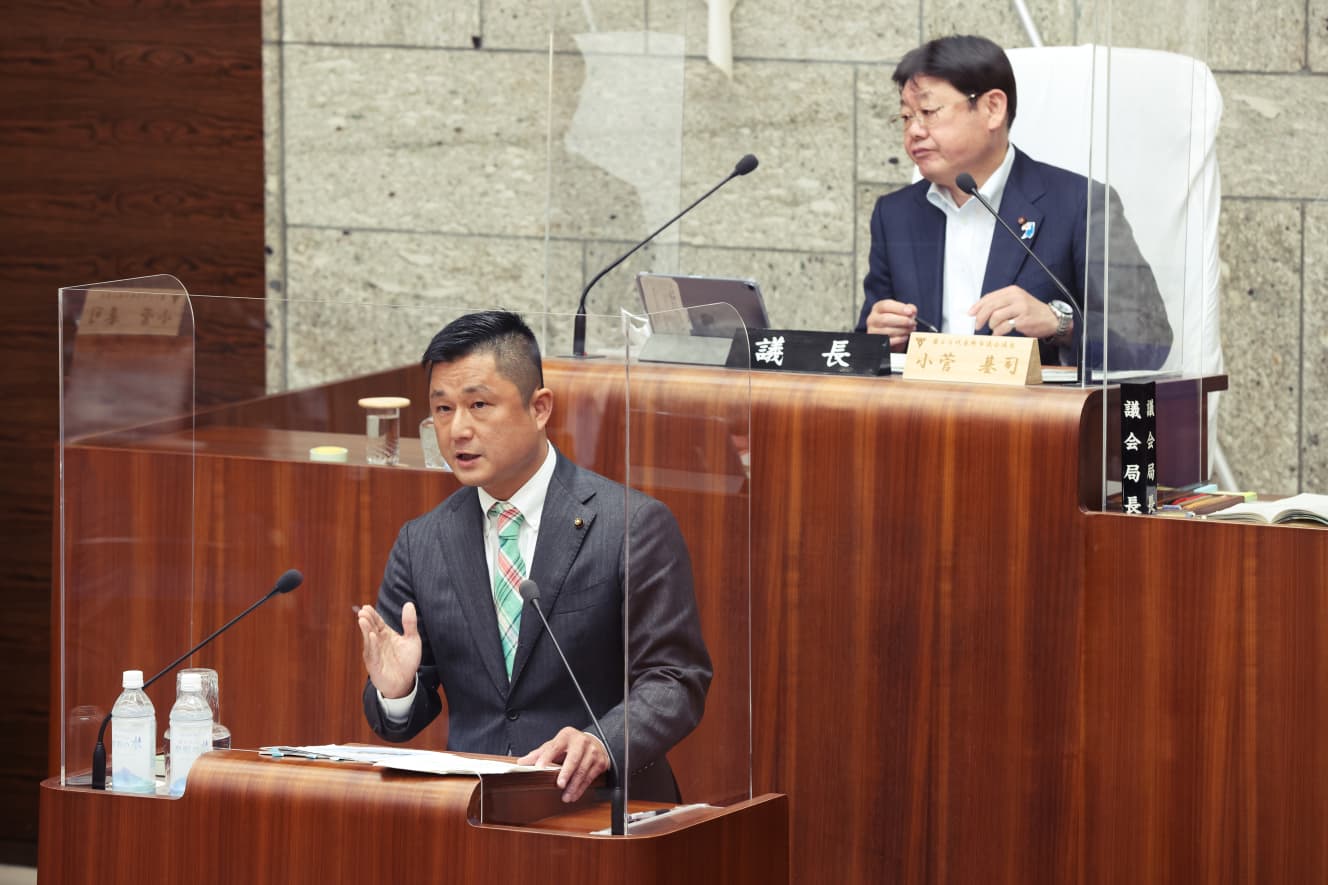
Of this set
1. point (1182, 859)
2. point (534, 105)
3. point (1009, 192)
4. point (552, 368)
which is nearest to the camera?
point (552, 368)

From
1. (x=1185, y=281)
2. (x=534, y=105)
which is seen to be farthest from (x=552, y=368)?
(x=534, y=105)

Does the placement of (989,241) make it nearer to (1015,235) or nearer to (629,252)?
(1015,235)

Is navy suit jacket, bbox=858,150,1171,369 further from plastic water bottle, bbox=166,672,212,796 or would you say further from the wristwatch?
plastic water bottle, bbox=166,672,212,796

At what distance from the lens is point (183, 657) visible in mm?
2502

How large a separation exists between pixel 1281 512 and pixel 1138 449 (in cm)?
24

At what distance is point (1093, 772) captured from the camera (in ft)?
9.58

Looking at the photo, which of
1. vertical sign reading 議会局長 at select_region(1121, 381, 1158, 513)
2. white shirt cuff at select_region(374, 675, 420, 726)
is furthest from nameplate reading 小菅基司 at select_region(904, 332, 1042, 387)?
white shirt cuff at select_region(374, 675, 420, 726)

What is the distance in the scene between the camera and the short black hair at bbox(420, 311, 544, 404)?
2.34m

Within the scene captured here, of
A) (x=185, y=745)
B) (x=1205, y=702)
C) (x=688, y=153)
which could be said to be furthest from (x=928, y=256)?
(x=185, y=745)

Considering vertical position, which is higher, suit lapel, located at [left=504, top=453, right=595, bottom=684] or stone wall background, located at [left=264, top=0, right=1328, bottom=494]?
stone wall background, located at [left=264, top=0, right=1328, bottom=494]

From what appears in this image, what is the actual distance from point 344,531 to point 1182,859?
1.39 meters

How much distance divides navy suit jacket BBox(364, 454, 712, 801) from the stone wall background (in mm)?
1297

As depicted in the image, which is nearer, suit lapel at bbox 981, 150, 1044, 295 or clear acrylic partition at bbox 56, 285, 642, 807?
clear acrylic partition at bbox 56, 285, 642, 807

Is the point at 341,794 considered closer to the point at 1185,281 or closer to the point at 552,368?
the point at 552,368
